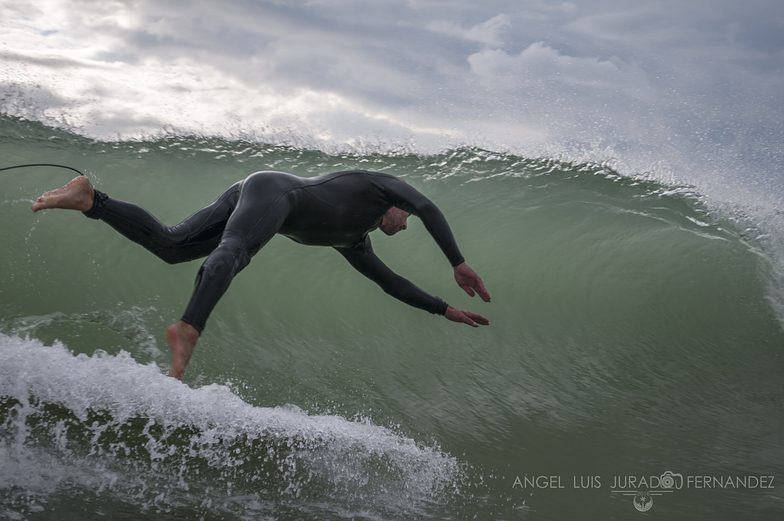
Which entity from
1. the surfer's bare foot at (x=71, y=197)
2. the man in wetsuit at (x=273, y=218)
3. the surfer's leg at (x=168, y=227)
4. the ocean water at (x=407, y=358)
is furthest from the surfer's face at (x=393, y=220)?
the surfer's bare foot at (x=71, y=197)

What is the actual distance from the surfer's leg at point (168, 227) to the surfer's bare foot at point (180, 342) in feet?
2.09

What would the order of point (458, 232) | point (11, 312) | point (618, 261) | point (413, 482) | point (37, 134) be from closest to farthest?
1. point (413, 482)
2. point (11, 312)
3. point (618, 261)
4. point (458, 232)
5. point (37, 134)

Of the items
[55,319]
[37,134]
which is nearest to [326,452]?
[55,319]

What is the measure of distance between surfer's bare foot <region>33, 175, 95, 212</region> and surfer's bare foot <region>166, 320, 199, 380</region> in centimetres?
63

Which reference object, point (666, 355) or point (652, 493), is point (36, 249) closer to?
point (652, 493)

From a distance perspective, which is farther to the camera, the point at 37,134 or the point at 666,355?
the point at 37,134

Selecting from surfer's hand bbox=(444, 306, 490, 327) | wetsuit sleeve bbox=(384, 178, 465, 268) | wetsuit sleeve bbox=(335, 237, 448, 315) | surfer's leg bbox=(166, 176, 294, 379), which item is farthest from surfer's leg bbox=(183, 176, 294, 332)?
surfer's hand bbox=(444, 306, 490, 327)

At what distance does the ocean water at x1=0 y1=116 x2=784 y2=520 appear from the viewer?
1.58 metres

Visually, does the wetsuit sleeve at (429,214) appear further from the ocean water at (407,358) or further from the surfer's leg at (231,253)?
the ocean water at (407,358)

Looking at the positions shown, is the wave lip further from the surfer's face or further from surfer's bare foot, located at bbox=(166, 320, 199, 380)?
the surfer's face

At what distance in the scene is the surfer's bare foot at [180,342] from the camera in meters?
1.34

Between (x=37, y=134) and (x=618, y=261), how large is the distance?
525 cm

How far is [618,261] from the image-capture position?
373 cm

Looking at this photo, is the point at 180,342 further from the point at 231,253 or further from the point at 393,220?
the point at 393,220
